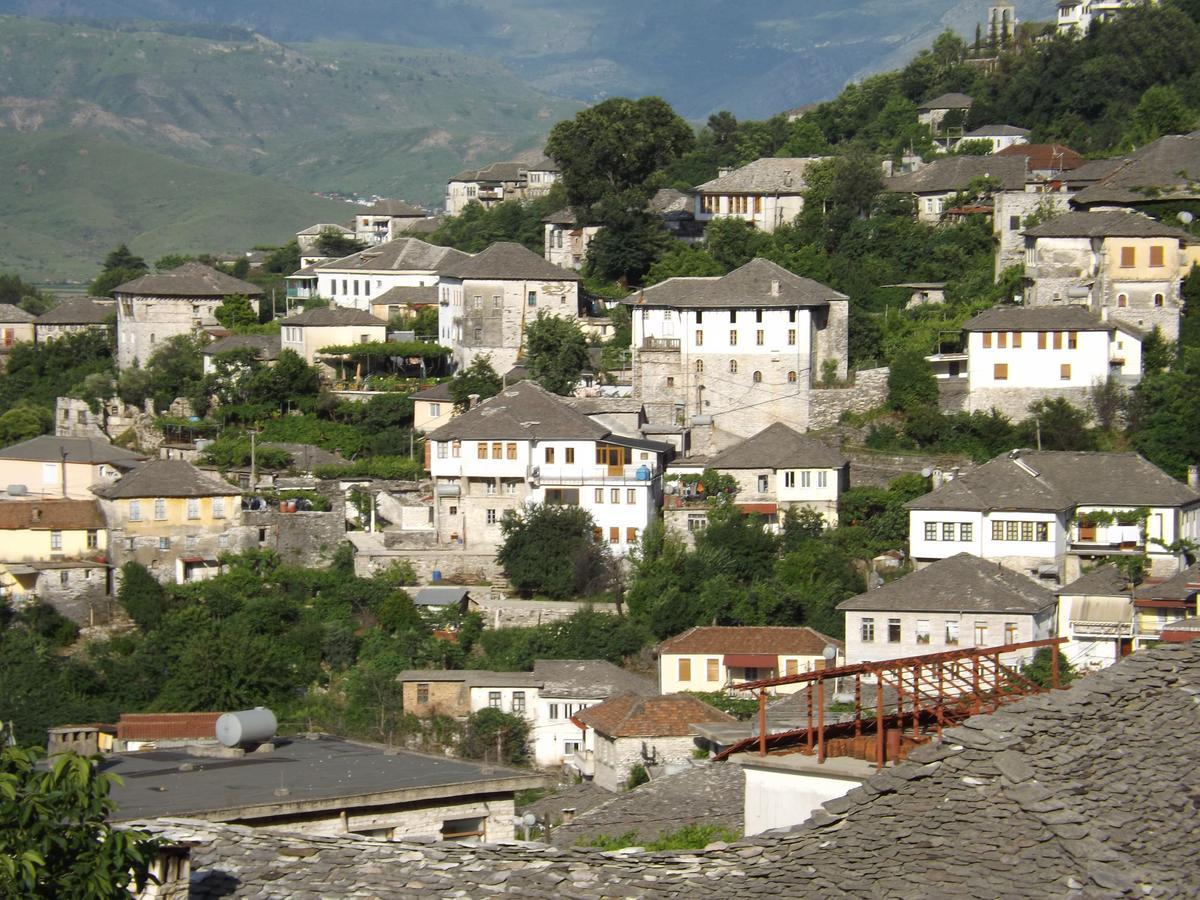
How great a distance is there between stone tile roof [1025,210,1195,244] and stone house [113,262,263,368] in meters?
26.0

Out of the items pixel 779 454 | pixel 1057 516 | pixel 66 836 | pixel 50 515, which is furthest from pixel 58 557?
pixel 66 836

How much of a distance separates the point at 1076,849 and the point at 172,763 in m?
12.9

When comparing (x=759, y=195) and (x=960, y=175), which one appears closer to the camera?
(x=960, y=175)

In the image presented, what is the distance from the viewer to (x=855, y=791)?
12.7m

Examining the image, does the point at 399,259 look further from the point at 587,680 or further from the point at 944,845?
the point at 944,845

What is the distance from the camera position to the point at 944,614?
4072 cm

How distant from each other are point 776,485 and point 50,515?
647 inches

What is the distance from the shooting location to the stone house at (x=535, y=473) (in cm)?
4744

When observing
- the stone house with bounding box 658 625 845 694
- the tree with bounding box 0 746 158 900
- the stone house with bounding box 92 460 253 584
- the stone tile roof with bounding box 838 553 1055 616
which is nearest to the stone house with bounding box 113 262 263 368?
the stone house with bounding box 92 460 253 584

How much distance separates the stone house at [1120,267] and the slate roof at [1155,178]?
7.74 feet

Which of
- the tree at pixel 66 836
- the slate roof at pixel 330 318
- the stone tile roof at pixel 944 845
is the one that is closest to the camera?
the tree at pixel 66 836

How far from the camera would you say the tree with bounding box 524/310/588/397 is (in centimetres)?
5372

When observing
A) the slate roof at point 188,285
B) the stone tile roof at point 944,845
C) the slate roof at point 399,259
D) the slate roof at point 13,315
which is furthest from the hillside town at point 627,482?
the slate roof at point 13,315

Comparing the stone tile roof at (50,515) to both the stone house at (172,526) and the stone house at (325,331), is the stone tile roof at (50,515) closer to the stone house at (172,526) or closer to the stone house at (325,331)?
the stone house at (172,526)
